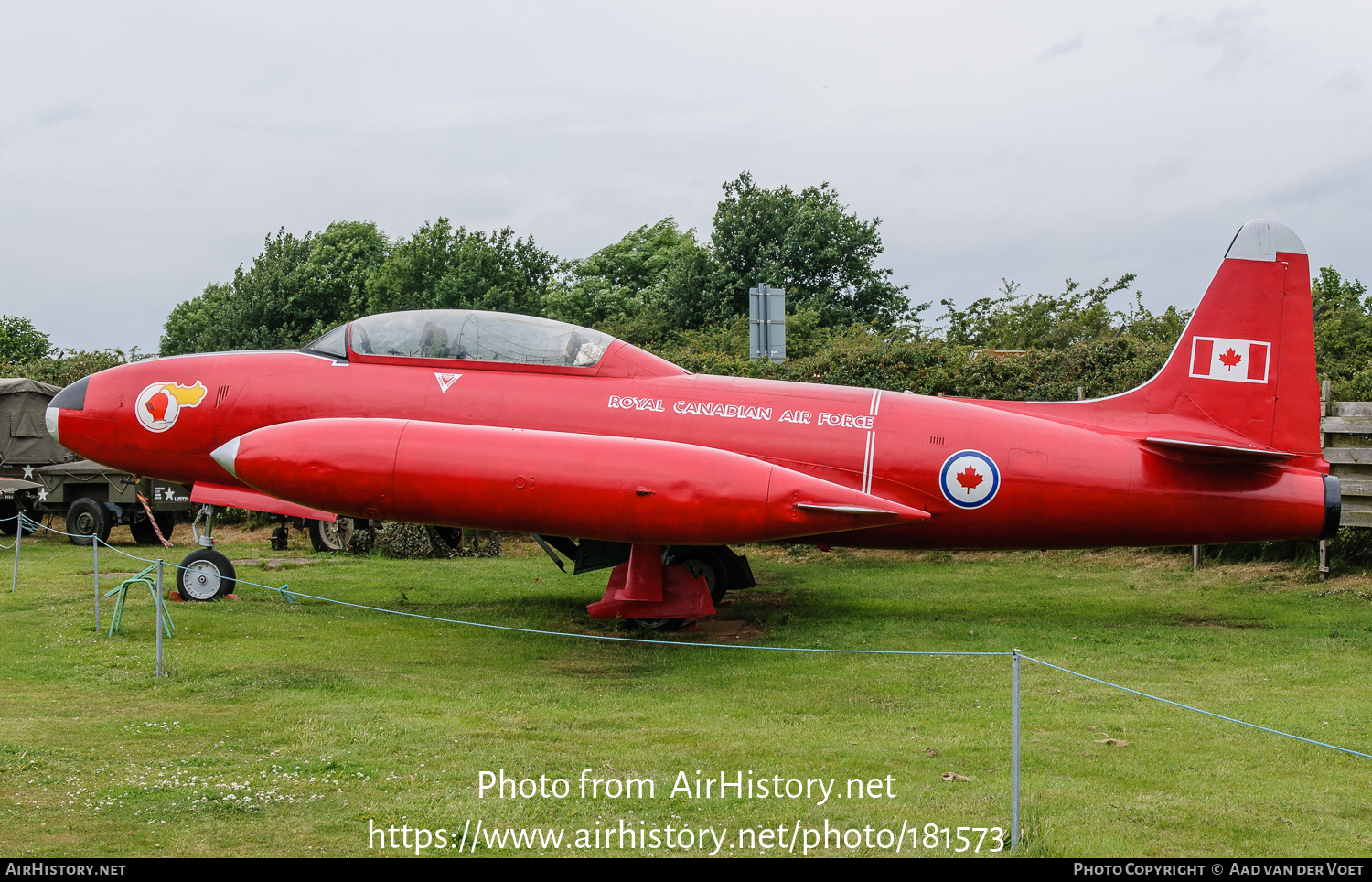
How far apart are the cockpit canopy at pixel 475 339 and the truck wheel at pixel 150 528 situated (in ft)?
31.6

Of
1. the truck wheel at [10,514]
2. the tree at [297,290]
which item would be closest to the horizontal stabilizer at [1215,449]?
the truck wheel at [10,514]

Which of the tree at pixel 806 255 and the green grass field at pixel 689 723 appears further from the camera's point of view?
the tree at pixel 806 255

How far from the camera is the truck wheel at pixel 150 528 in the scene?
19234 mm

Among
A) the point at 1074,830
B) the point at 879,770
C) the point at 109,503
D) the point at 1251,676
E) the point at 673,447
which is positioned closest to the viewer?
the point at 1074,830

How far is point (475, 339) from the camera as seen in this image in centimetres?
1147

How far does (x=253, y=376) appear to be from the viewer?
11.6 metres

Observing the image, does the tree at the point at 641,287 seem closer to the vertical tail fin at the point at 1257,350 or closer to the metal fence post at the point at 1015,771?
the vertical tail fin at the point at 1257,350

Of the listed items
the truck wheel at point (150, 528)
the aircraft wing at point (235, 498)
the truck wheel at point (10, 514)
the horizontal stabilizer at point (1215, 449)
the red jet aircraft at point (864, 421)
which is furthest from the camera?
the truck wheel at point (10, 514)

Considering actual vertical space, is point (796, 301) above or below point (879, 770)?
above

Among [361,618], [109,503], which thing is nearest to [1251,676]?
[361,618]

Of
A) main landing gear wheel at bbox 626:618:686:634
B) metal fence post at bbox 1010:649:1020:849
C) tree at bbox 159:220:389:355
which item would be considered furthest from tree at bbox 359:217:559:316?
metal fence post at bbox 1010:649:1020:849

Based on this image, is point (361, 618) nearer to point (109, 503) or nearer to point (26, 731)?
point (26, 731)

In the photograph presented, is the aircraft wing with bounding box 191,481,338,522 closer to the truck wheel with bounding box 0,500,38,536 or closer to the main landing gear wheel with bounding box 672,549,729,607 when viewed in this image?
the main landing gear wheel with bounding box 672,549,729,607

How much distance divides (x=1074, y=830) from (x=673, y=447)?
519cm
